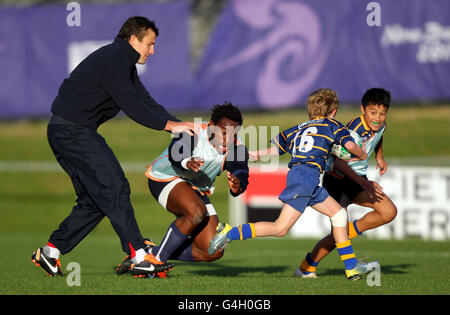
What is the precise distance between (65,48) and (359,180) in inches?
495

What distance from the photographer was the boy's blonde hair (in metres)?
6.64

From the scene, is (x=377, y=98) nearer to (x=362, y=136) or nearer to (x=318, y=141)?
(x=362, y=136)

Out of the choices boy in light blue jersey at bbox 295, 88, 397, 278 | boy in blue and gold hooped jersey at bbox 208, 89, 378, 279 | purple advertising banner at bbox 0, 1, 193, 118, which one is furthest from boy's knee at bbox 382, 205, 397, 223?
purple advertising banner at bbox 0, 1, 193, 118

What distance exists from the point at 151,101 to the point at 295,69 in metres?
9.71

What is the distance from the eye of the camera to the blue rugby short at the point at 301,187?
6.32 m

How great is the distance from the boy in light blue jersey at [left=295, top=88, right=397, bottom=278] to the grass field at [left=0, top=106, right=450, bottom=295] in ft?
0.96

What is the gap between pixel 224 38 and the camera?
17094 mm

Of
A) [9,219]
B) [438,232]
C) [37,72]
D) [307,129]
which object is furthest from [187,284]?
[37,72]

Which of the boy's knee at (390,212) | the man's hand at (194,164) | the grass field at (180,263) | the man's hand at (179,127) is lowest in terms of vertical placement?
the grass field at (180,263)

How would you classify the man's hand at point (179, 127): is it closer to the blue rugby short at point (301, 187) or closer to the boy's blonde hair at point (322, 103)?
the blue rugby short at point (301, 187)

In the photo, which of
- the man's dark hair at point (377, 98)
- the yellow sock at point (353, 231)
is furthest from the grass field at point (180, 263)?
the man's dark hair at point (377, 98)

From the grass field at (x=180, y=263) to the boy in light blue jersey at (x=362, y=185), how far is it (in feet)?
0.96

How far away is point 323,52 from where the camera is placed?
54.0ft

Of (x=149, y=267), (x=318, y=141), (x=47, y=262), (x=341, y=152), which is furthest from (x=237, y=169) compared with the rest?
(x=47, y=262)
